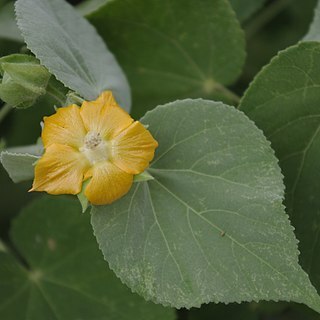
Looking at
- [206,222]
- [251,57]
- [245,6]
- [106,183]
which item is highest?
[106,183]

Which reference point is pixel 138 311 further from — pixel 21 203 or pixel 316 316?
pixel 21 203

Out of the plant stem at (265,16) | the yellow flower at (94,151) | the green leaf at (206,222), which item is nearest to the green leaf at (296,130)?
the green leaf at (206,222)

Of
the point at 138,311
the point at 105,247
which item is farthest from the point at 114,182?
the point at 138,311

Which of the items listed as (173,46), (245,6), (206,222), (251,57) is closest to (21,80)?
(206,222)

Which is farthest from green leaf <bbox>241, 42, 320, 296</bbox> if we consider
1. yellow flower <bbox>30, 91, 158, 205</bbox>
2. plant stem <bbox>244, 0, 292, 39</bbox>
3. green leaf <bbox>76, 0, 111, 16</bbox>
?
plant stem <bbox>244, 0, 292, 39</bbox>

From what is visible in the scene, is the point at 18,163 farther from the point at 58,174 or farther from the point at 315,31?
the point at 315,31

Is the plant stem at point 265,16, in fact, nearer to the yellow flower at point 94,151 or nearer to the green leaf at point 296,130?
the green leaf at point 296,130

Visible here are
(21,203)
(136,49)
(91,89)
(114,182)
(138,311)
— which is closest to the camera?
(114,182)
